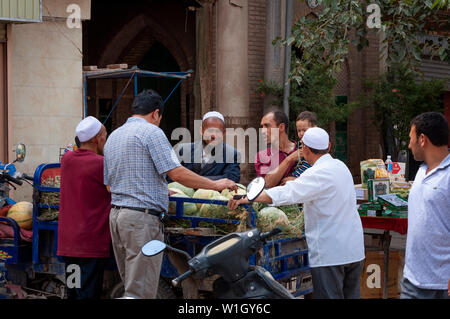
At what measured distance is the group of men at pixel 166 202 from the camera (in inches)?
171

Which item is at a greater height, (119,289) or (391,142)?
(391,142)

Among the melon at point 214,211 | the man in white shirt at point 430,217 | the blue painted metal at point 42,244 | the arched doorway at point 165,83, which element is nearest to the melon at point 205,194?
the melon at point 214,211

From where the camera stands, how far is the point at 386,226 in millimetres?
7344

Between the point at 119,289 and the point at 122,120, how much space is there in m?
12.9

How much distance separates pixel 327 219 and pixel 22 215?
129 inches

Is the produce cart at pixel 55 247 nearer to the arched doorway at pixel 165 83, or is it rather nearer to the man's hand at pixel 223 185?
the man's hand at pixel 223 185

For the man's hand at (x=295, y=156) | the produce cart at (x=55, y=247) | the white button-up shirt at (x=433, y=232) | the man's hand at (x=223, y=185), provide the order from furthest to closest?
the man's hand at (x=295, y=156) → the produce cart at (x=55, y=247) → the man's hand at (x=223, y=185) → the white button-up shirt at (x=433, y=232)

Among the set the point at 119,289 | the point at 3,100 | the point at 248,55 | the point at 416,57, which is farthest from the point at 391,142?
the point at 119,289

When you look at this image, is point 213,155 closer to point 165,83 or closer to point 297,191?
point 297,191

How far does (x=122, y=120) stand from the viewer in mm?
18703

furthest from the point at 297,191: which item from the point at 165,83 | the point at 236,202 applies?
the point at 165,83

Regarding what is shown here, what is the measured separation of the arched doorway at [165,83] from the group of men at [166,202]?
12.1 m

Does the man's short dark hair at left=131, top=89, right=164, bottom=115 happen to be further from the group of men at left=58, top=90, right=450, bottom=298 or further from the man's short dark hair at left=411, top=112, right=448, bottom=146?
the man's short dark hair at left=411, top=112, right=448, bottom=146
